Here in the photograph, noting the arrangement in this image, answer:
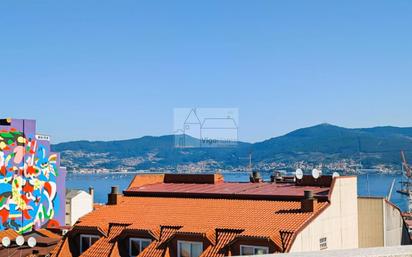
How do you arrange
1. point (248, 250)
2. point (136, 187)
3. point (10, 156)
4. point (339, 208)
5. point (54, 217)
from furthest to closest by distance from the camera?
point (54, 217)
point (10, 156)
point (136, 187)
point (339, 208)
point (248, 250)

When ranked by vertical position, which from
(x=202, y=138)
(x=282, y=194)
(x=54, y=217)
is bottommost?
(x=54, y=217)

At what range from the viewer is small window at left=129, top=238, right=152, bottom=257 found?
30.9 meters

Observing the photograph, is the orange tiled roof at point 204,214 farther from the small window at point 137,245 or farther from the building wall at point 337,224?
the small window at point 137,245

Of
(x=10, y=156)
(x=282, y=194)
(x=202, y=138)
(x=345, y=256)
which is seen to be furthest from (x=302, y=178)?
(x=10, y=156)

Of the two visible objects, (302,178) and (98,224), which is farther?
(302,178)

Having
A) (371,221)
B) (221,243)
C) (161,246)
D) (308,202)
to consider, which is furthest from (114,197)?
(371,221)

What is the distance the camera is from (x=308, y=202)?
1161 inches

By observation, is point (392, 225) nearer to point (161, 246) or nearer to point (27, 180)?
point (161, 246)

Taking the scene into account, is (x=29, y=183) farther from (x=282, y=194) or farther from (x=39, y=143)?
(x=282, y=194)

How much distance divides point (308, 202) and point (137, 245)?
838cm

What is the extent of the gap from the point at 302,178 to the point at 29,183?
42269 millimetres

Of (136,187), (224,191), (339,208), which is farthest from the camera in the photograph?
(136,187)

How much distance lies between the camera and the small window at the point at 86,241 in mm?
32906

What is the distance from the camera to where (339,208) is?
31.8 meters
